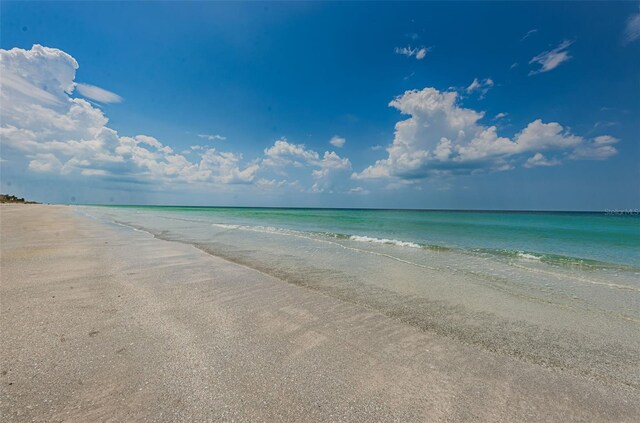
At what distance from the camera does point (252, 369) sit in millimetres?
4098

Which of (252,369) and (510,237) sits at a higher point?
(510,237)

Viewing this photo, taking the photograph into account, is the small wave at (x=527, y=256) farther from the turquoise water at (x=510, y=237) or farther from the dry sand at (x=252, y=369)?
the dry sand at (x=252, y=369)

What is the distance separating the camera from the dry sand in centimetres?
333

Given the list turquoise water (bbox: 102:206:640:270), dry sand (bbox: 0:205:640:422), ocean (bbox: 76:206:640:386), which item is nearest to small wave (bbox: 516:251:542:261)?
turquoise water (bbox: 102:206:640:270)

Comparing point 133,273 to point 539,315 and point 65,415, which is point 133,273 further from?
point 539,315

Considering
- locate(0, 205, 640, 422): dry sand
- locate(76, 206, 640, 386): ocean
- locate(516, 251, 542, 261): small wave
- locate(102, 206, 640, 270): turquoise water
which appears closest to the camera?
locate(0, 205, 640, 422): dry sand

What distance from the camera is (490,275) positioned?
11.2 meters

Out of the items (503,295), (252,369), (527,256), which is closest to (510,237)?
(527,256)

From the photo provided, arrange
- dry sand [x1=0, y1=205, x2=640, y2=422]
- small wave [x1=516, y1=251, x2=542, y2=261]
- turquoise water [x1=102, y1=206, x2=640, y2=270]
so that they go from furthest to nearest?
turquoise water [x1=102, y1=206, x2=640, y2=270]
small wave [x1=516, y1=251, x2=542, y2=261]
dry sand [x1=0, y1=205, x2=640, y2=422]

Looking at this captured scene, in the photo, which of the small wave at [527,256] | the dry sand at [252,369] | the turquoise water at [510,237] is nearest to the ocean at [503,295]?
the small wave at [527,256]

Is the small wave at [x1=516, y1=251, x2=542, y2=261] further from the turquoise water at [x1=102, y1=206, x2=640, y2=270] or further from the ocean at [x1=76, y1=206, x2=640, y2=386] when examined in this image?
the ocean at [x1=76, y1=206, x2=640, y2=386]

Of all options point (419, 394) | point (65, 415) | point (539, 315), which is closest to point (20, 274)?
point (65, 415)

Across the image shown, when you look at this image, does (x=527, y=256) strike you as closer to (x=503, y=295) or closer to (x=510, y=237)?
(x=503, y=295)

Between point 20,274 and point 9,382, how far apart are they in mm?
7742
